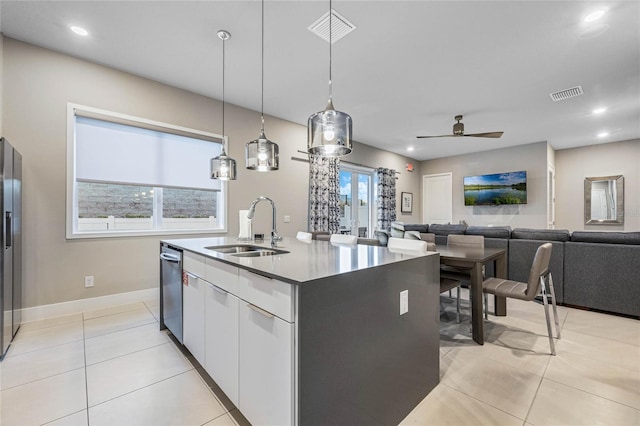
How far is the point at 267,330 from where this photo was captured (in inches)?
48.3

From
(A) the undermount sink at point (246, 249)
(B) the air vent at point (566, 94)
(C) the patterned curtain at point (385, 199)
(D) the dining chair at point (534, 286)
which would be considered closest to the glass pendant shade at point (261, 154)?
(A) the undermount sink at point (246, 249)

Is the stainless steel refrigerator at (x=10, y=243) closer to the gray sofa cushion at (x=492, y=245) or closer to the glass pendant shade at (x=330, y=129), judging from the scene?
the glass pendant shade at (x=330, y=129)

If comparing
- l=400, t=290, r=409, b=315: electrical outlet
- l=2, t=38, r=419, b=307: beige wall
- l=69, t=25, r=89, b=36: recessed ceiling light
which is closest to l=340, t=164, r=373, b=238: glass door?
l=2, t=38, r=419, b=307: beige wall

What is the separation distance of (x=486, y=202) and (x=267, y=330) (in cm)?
731

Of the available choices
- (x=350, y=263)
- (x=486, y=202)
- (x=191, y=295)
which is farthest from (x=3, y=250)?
(x=486, y=202)

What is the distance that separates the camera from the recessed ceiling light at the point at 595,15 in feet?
7.62

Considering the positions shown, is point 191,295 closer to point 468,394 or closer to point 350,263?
point 350,263

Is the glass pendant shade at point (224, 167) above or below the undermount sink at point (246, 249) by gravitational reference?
above

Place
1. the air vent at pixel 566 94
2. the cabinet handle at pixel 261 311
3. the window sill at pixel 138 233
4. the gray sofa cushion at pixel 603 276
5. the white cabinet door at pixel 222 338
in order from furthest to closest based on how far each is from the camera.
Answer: the air vent at pixel 566 94 < the window sill at pixel 138 233 < the gray sofa cushion at pixel 603 276 < the white cabinet door at pixel 222 338 < the cabinet handle at pixel 261 311

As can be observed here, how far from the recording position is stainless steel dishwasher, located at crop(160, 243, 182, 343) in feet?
7.31

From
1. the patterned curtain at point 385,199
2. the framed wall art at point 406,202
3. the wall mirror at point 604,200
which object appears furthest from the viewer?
the framed wall art at point 406,202

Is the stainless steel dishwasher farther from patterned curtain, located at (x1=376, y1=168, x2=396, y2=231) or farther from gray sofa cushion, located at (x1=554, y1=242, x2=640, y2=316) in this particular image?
patterned curtain, located at (x1=376, y1=168, x2=396, y2=231)

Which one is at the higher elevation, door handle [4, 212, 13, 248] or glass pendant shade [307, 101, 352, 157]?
glass pendant shade [307, 101, 352, 157]

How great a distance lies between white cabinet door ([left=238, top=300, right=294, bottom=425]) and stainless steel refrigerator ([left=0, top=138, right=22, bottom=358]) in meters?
2.18
